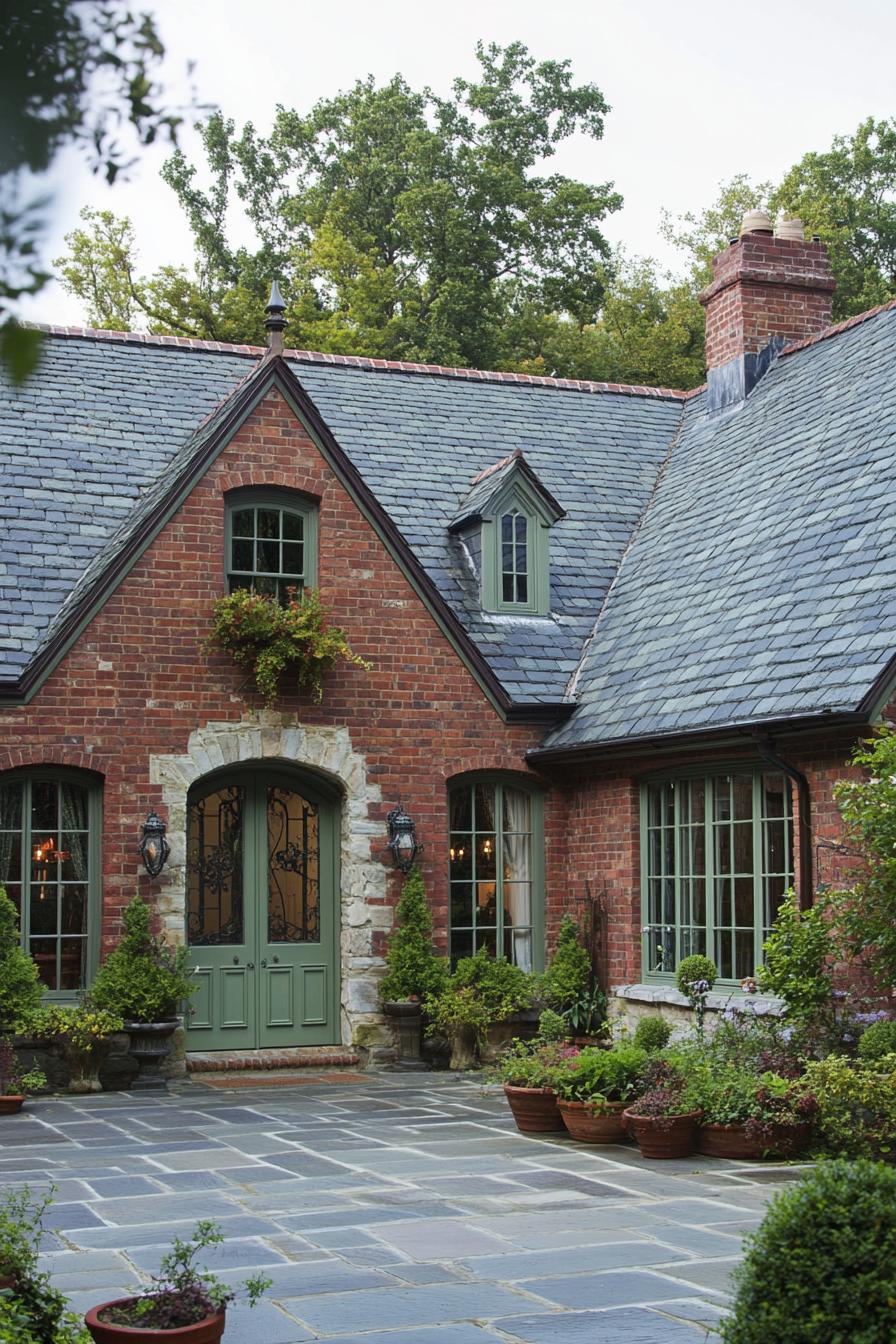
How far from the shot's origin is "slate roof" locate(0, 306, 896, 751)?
39.0 ft

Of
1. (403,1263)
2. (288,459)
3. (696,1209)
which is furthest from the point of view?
(288,459)

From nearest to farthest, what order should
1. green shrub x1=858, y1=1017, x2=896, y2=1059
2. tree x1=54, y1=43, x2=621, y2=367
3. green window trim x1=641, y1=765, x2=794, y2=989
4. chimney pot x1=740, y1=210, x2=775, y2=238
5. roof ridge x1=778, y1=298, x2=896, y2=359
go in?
green shrub x1=858, y1=1017, x2=896, y2=1059 < green window trim x1=641, y1=765, x2=794, y2=989 < roof ridge x1=778, y1=298, x2=896, y2=359 < chimney pot x1=740, y1=210, x2=775, y2=238 < tree x1=54, y1=43, x2=621, y2=367

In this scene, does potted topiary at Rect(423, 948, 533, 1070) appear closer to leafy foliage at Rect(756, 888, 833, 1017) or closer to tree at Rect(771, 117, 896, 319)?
leafy foliage at Rect(756, 888, 833, 1017)

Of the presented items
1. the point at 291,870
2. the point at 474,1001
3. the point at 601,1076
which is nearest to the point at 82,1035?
the point at 291,870

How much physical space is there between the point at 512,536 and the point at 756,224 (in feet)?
17.6

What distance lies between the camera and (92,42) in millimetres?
2758

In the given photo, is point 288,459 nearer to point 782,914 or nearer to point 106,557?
point 106,557

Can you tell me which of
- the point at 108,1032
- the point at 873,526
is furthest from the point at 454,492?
the point at 108,1032

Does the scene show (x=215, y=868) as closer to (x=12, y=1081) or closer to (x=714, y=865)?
(x=12, y=1081)

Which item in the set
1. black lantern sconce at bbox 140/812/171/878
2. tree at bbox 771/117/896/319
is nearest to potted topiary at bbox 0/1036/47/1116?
black lantern sconce at bbox 140/812/171/878

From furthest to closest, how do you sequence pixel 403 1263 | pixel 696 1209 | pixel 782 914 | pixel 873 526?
pixel 873 526 → pixel 782 914 → pixel 696 1209 → pixel 403 1263

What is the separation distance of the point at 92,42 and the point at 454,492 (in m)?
13.3

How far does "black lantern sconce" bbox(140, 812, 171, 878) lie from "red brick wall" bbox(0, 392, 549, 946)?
0.64ft

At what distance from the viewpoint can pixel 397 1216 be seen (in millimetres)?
7457
